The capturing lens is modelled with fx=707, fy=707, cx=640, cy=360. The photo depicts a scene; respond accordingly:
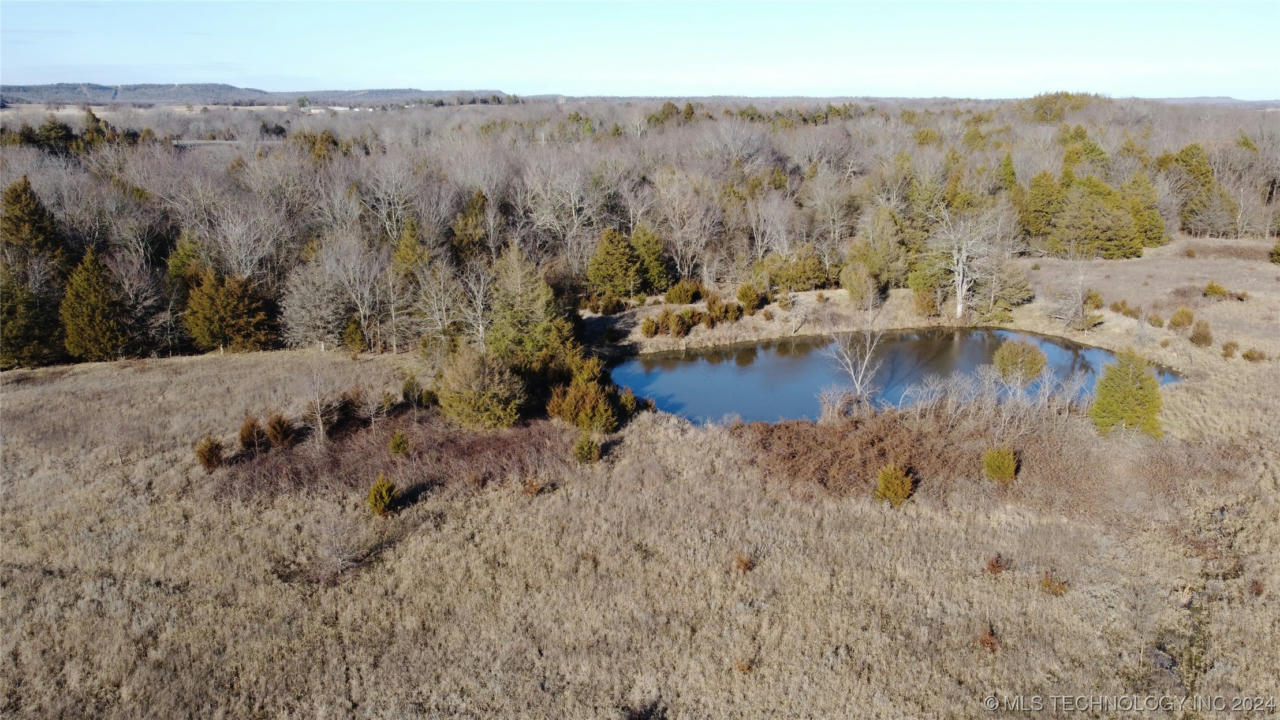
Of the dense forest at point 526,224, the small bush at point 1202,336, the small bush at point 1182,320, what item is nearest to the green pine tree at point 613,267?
the dense forest at point 526,224

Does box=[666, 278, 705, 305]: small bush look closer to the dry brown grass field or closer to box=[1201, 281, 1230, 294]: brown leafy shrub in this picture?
the dry brown grass field

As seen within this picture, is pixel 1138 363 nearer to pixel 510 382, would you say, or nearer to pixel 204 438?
pixel 510 382

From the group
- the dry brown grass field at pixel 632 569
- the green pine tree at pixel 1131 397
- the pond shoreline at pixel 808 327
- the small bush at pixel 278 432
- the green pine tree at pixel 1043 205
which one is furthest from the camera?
the green pine tree at pixel 1043 205

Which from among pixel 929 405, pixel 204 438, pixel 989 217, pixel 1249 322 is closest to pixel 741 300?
pixel 989 217

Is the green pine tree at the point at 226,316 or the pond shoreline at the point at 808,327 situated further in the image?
the pond shoreline at the point at 808,327

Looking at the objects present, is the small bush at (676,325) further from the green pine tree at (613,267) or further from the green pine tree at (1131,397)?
the green pine tree at (1131,397)

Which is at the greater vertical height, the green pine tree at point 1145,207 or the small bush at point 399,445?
the green pine tree at point 1145,207

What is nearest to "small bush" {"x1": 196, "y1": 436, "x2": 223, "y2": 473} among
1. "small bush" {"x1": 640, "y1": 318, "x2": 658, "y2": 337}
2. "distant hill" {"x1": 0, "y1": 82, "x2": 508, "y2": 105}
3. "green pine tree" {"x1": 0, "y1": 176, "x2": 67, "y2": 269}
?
"small bush" {"x1": 640, "y1": 318, "x2": 658, "y2": 337}

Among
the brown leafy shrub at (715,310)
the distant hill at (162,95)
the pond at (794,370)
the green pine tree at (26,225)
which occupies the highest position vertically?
the distant hill at (162,95)

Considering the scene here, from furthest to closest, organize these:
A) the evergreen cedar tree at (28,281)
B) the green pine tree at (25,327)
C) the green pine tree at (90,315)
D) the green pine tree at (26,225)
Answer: the green pine tree at (26,225) → the green pine tree at (90,315) → the evergreen cedar tree at (28,281) → the green pine tree at (25,327)
